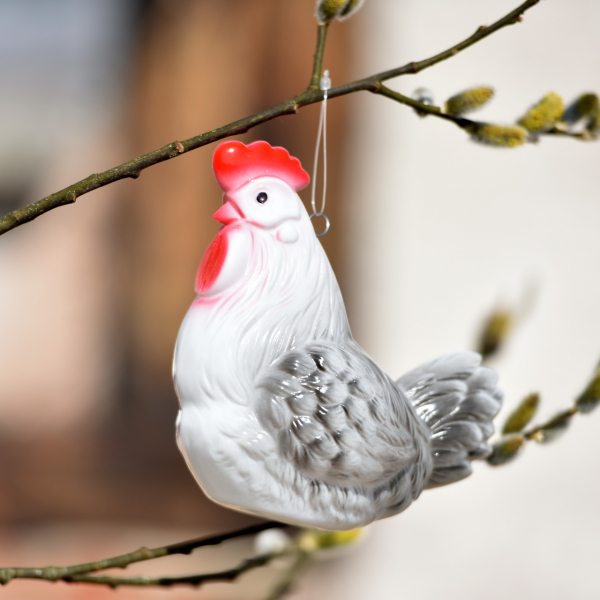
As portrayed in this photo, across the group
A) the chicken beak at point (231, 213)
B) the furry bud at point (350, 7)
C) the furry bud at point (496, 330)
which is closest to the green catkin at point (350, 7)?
the furry bud at point (350, 7)

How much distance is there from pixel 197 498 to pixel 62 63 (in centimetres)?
77

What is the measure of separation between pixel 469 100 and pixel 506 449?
192 mm

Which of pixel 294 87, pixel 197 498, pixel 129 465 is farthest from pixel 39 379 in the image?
pixel 294 87

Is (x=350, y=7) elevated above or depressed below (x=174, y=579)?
above

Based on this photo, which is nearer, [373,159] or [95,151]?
[373,159]

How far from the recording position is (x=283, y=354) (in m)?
0.37

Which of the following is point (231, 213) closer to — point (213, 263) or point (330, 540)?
point (213, 263)

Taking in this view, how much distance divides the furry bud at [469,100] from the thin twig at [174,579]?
0.91ft

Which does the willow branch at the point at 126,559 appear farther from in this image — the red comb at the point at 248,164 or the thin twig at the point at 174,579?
the red comb at the point at 248,164

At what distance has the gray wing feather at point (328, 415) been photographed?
355 millimetres

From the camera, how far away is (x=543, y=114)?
391 mm

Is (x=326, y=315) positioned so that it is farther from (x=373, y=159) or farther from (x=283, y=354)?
(x=373, y=159)

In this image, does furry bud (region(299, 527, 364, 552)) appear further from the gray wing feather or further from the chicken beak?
the chicken beak

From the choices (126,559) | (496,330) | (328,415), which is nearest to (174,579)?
(126,559)
